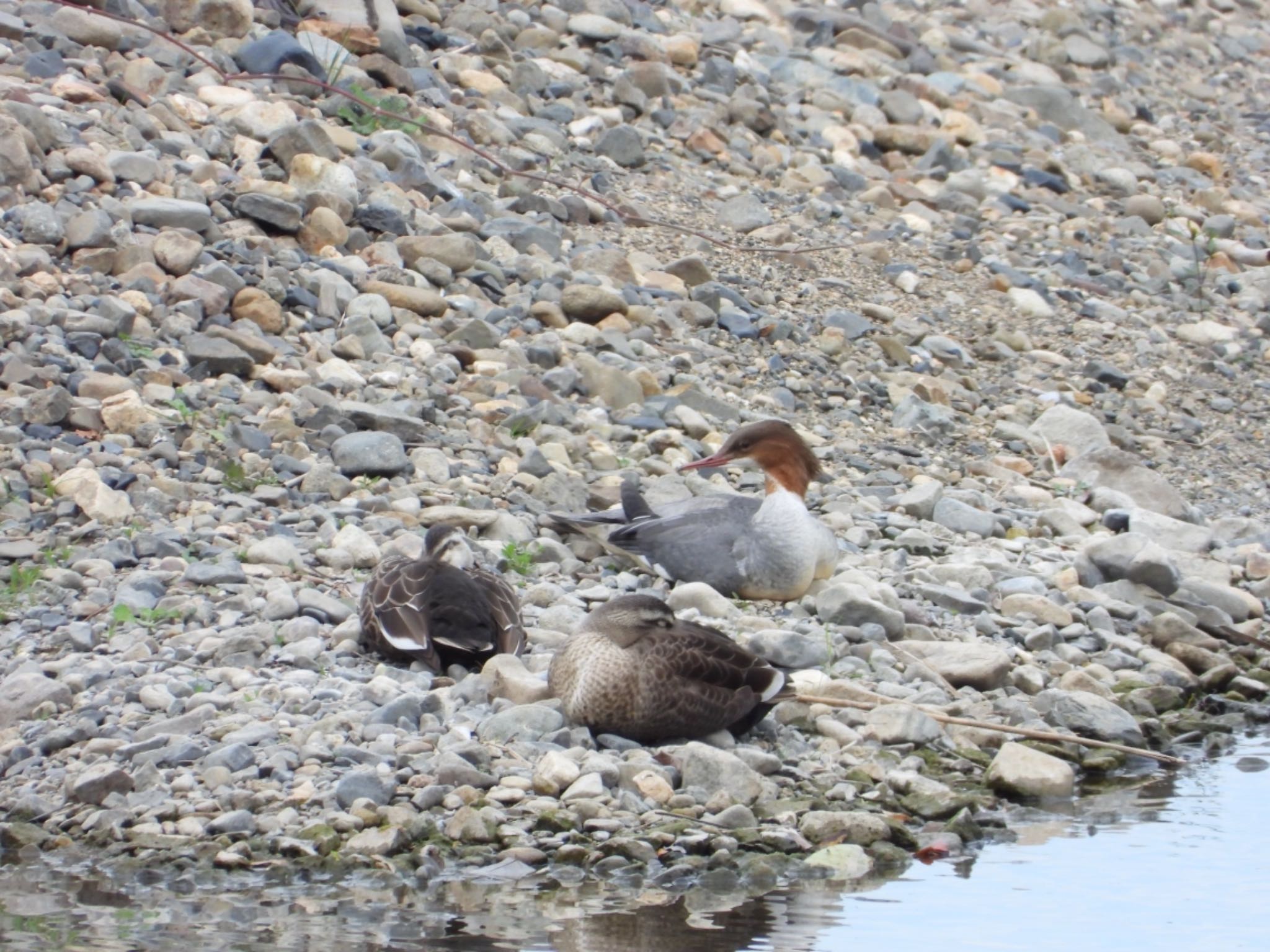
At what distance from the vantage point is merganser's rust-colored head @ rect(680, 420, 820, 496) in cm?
779

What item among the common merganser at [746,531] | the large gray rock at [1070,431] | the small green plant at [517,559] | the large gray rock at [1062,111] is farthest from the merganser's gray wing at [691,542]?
the large gray rock at [1062,111]

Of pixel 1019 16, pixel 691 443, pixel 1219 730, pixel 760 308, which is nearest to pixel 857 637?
pixel 1219 730

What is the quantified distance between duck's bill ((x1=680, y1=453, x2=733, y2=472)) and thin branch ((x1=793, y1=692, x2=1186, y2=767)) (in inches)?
73.8

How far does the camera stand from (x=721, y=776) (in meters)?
5.52

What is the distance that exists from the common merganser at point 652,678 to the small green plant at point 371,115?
582 centimetres

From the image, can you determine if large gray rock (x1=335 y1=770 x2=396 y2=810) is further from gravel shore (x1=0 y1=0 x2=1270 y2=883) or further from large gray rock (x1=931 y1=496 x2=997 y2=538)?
large gray rock (x1=931 y1=496 x2=997 y2=538)

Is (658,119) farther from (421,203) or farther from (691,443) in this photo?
(691,443)

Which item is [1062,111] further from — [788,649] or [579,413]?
[788,649]

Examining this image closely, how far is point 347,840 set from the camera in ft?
16.6

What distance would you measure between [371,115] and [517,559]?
4628 mm

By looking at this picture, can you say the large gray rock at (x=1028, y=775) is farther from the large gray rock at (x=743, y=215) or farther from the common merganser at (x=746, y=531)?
the large gray rock at (x=743, y=215)

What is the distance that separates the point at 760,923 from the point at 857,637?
95.5 inches

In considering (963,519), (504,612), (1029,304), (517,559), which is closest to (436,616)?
(504,612)

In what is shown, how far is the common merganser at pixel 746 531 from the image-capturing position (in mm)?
7379
